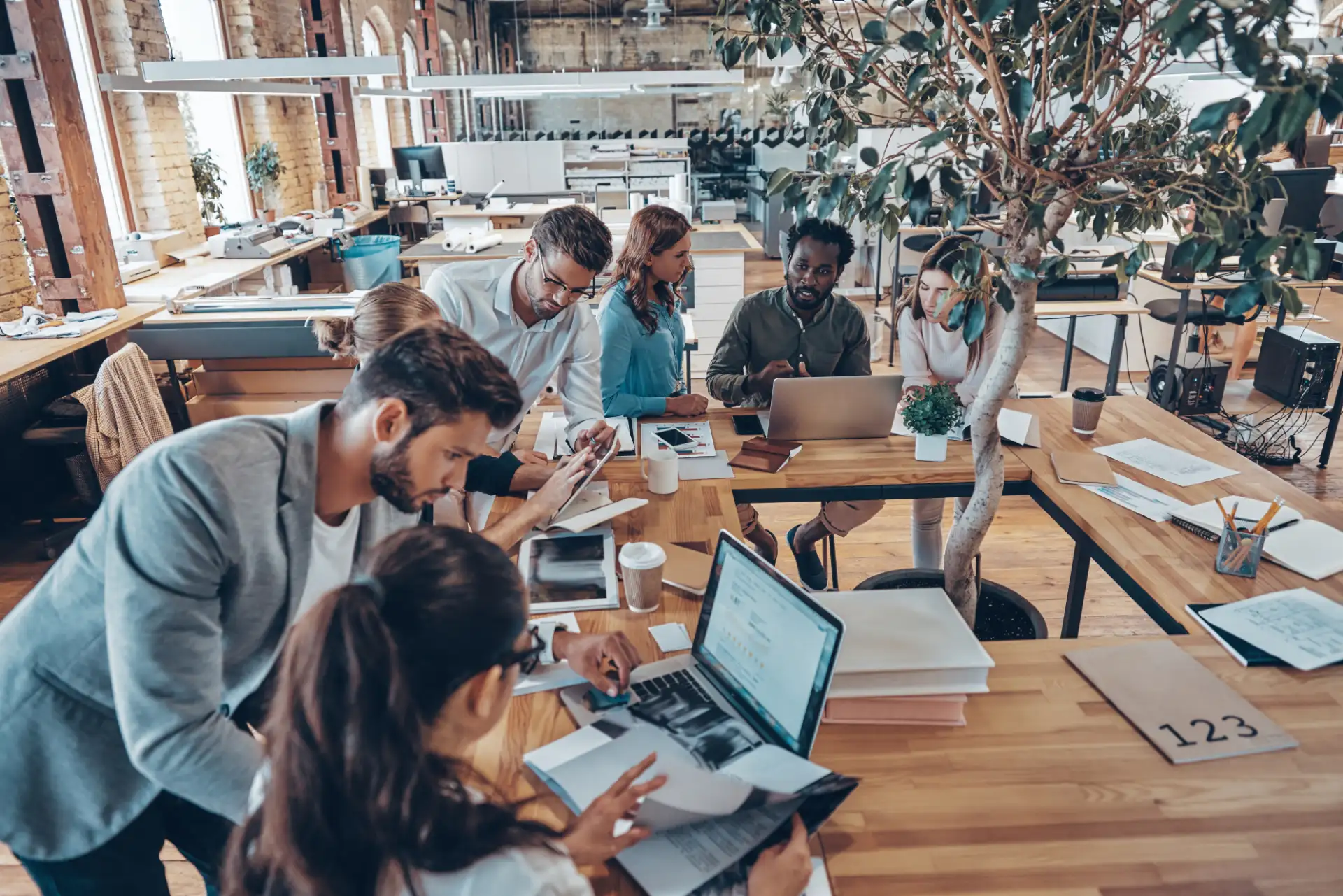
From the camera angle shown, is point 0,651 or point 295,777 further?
point 0,651

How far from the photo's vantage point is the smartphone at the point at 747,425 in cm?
248

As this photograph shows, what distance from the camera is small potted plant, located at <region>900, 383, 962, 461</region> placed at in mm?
2180

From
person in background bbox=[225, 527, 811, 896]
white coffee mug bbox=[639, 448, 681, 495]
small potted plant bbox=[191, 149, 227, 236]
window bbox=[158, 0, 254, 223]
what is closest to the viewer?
person in background bbox=[225, 527, 811, 896]

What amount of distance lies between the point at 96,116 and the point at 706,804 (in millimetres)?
6737

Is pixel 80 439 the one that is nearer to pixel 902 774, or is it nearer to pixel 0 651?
pixel 0 651

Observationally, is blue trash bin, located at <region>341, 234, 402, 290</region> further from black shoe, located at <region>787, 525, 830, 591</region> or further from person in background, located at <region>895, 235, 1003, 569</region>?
person in background, located at <region>895, 235, 1003, 569</region>

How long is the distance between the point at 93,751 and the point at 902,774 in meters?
1.09

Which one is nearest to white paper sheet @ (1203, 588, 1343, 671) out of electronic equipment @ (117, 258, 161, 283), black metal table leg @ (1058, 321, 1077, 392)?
black metal table leg @ (1058, 321, 1077, 392)

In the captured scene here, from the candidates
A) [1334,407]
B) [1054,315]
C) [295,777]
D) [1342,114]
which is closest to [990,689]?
[1342,114]

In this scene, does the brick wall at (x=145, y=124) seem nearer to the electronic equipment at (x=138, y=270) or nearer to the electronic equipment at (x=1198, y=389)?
the electronic equipment at (x=138, y=270)

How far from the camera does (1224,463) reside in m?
2.23

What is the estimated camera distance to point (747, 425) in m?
2.54

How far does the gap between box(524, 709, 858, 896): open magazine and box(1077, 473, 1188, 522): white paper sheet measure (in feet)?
4.05

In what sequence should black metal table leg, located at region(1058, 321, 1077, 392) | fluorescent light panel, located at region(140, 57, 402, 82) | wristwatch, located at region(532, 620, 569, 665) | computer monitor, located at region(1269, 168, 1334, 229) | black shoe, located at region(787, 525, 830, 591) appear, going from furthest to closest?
black metal table leg, located at region(1058, 321, 1077, 392), fluorescent light panel, located at region(140, 57, 402, 82), computer monitor, located at region(1269, 168, 1334, 229), black shoe, located at region(787, 525, 830, 591), wristwatch, located at region(532, 620, 569, 665)
